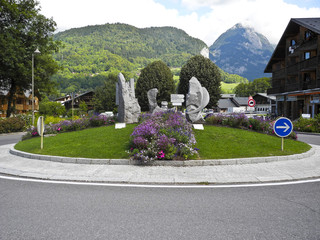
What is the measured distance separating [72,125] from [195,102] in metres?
8.32

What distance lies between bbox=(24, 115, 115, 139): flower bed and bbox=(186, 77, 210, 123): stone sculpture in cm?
574

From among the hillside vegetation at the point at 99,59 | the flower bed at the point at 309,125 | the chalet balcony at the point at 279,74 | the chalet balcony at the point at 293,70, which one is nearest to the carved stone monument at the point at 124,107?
the flower bed at the point at 309,125

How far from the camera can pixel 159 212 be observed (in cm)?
437

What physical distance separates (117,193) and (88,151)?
15.0 feet

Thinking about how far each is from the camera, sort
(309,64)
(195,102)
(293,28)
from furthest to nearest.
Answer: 1. (293,28)
2. (309,64)
3. (195,102)

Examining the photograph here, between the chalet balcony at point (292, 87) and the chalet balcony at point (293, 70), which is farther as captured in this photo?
the chalet balcony at point (293, 70)

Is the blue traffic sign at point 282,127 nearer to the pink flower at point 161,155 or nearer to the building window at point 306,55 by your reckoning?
the pink flower at point 161,155

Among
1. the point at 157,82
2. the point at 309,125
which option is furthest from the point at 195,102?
the point at 157,82

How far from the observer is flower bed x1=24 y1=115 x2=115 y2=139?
50.1ft

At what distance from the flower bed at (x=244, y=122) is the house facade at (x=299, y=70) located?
19.4 metres

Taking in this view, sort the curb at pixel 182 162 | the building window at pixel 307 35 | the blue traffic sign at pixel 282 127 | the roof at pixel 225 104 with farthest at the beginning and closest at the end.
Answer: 1. the roof at pixel 225 104
2. the building window at pixel 307 35
3. the blue traffic sign at pixel 282 127
4. the curb at pixel 182 162

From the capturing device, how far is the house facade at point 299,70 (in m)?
30.6

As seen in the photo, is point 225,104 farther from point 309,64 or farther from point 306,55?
point 309,64

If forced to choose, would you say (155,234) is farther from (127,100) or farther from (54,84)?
(54,84)
